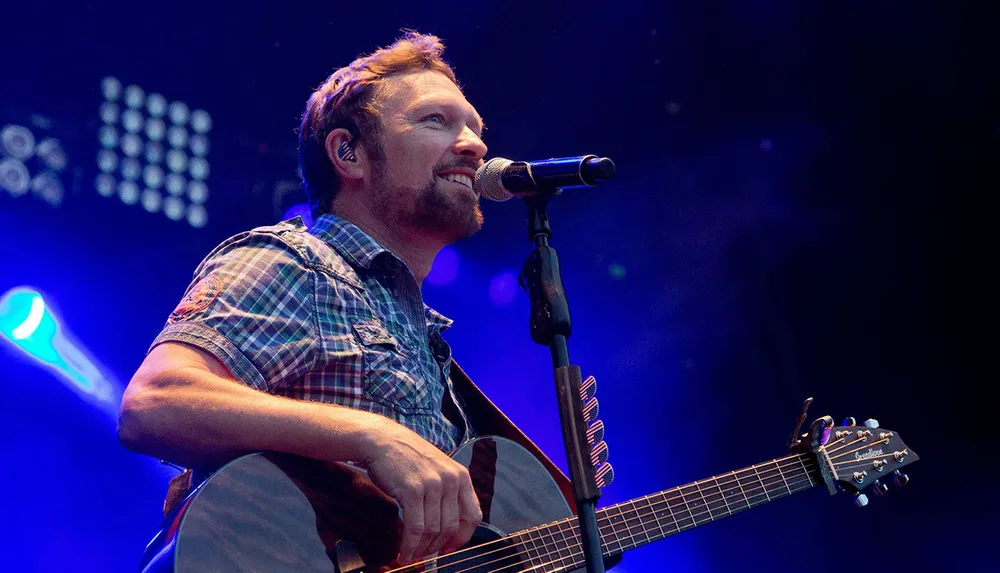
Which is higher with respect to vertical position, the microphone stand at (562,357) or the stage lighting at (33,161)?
the stage lighting at (33,161)

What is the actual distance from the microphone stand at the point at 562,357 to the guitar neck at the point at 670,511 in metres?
0.41

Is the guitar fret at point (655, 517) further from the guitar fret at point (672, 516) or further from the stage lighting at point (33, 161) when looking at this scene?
the stage lighting at point (33, 161)

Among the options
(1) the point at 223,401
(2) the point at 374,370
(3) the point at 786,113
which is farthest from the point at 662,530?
(3) the point at 786,113

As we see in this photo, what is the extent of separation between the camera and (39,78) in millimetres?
3918

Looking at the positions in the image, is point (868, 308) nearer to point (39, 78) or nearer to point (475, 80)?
point (475, 80)

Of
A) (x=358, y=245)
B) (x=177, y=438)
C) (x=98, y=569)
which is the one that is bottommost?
(x=98, y=569)

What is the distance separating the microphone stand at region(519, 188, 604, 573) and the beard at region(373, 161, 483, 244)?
0.98 metres

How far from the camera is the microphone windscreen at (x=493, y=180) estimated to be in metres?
1.92

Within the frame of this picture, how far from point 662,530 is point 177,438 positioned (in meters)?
1.30

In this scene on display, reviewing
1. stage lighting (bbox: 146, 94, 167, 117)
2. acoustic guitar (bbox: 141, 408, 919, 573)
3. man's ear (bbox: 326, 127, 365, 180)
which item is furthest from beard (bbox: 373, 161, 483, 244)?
stage lighting (bbox: 146, 94, 167, 117)

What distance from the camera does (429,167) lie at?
2834mm

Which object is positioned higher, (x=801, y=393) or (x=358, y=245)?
(x=358, y=245)

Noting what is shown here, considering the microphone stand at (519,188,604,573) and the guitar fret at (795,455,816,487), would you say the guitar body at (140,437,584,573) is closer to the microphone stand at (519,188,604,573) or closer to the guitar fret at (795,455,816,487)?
the microphone stand at (519,188,604,573)

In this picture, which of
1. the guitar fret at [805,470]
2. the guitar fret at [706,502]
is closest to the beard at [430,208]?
the guitar fret at [706,502]
